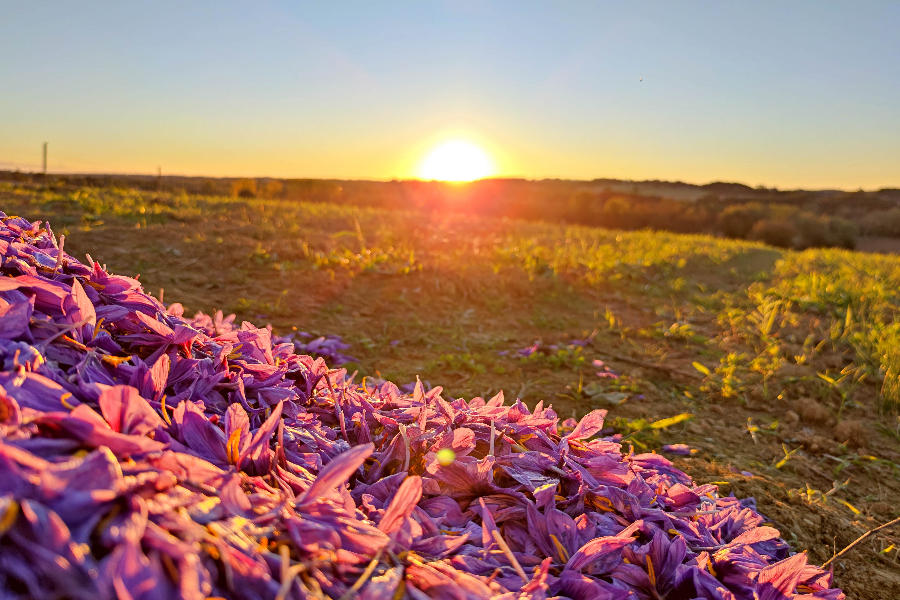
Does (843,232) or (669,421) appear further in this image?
(843,232)

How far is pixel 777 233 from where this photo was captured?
2698cm

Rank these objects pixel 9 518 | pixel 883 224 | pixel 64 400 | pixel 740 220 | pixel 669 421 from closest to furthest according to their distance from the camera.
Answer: pixel 9 518, pixel 64 400, pixel 669 421, pixel 883 224, pixel 740 220

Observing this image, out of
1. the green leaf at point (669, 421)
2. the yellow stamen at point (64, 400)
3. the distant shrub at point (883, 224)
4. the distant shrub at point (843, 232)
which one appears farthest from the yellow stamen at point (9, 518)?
the distant shrub at point (883, 224)

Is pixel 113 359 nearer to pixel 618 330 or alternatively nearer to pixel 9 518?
pixel 9 518

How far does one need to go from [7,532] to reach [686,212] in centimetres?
3740

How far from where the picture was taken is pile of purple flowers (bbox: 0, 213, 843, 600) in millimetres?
729

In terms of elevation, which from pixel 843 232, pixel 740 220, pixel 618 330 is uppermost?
pixel 740 220

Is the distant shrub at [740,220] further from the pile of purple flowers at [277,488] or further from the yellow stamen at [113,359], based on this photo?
the yellow stamen at [113,359]

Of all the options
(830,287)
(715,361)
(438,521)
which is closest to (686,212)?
(830,287)

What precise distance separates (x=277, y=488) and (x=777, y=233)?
32.0m

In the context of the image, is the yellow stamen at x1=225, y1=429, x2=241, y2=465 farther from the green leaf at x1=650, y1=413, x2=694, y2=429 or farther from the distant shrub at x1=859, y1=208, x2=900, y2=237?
the distant shrub at x1=859, y1=208, x2=900, y2=237

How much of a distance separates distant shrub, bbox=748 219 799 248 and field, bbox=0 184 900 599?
868 inches

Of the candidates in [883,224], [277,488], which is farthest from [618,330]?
[883,224]

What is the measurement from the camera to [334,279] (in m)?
4.99
